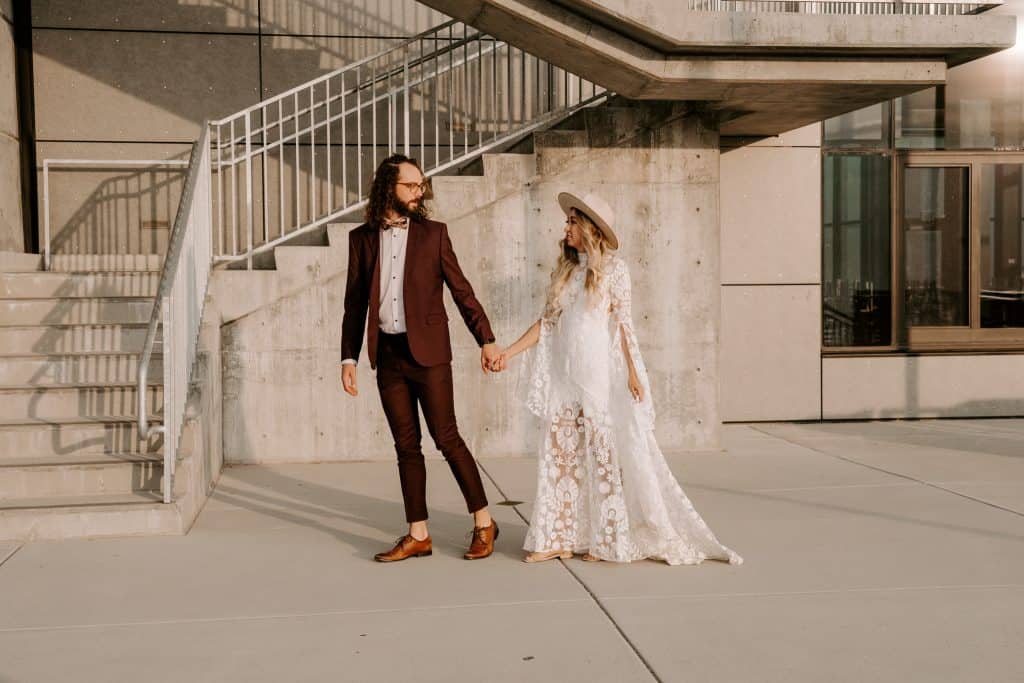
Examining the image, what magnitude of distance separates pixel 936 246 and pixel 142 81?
759 cm

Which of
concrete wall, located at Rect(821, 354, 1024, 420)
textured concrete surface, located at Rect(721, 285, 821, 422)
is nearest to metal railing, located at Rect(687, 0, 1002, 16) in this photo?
textured concrete surface, located at Rect(721, 285, 821, 422)

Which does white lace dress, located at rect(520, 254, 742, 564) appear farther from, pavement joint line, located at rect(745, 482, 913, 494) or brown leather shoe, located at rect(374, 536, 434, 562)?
pavement joint line, located at rect(745, 482, 913, 494)

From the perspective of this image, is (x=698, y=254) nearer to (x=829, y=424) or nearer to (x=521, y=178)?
(x=521, y=178)

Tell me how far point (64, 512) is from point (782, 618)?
3.66m

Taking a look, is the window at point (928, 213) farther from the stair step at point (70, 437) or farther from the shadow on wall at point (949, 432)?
the stair step at point (70, 437)

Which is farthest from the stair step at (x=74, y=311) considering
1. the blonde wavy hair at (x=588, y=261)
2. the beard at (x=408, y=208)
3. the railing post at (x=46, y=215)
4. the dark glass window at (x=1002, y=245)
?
the dark glass window at (x=1002, y=245)

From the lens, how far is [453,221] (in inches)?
333

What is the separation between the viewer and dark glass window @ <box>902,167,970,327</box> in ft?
36.3

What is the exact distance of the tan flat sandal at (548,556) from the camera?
17.4 ft

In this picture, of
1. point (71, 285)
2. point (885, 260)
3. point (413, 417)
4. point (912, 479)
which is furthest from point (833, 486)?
point (71, 285)

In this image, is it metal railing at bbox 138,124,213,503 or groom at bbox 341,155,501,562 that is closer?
groom at bbox 341,155,501,562

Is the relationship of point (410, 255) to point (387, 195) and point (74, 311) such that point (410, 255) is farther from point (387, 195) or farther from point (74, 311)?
point (74, 311)

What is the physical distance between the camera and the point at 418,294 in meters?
5.34

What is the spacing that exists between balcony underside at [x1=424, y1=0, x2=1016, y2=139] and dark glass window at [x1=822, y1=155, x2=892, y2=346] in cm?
275
